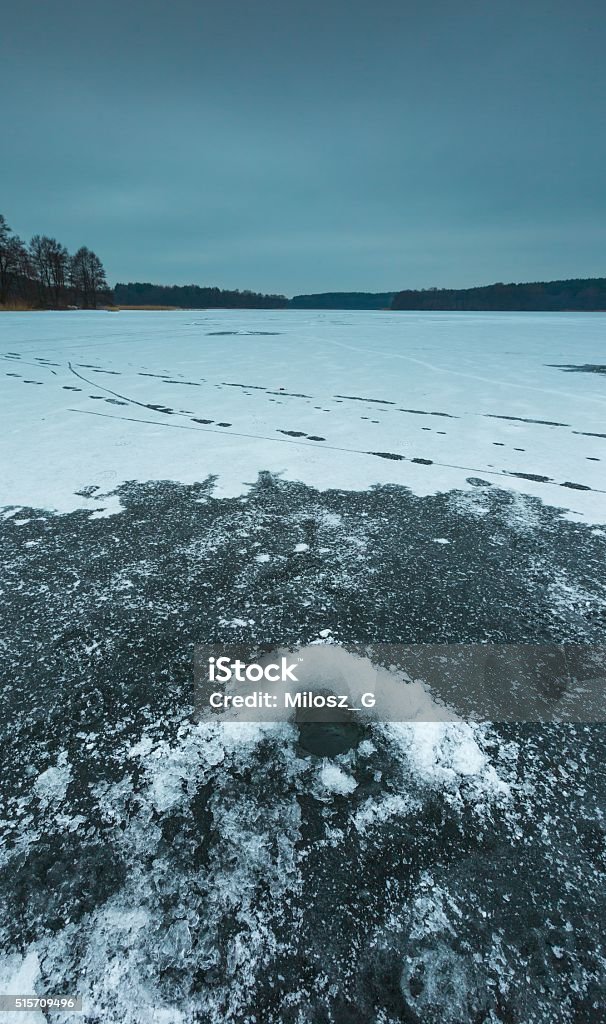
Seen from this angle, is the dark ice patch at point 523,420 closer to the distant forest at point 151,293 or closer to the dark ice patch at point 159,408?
the dark ice patch at point 159,408

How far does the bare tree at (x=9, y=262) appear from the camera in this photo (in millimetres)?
43594

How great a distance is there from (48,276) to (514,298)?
97.0m

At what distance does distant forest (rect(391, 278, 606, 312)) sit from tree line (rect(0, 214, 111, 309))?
72989 millimetres

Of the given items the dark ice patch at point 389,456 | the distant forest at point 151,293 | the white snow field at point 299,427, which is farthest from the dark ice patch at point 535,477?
the distant forest at point 151,293

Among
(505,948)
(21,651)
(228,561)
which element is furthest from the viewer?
(228,561)

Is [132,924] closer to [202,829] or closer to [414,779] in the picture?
[202,829]

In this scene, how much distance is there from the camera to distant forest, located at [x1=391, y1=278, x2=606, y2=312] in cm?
10700

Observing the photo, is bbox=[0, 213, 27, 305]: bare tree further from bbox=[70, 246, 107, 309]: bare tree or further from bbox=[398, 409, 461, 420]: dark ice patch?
bbox=[398, 409, 461, 420]: dark ice patch

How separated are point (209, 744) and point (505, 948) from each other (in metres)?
0.85

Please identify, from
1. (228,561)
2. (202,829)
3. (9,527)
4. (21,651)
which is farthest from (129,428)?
(202,829)

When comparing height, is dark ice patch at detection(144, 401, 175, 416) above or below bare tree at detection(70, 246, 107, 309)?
below

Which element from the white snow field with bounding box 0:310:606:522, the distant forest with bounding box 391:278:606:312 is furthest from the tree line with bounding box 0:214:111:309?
the distant forest with bounding box 391:278:606:312

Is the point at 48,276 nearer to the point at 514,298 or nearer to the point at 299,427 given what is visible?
the point at 299,427

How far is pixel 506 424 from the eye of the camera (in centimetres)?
508
